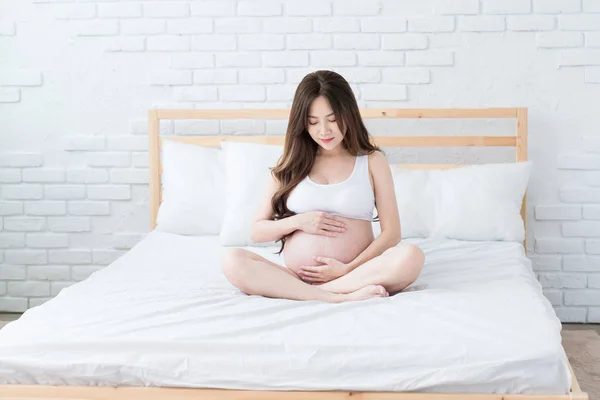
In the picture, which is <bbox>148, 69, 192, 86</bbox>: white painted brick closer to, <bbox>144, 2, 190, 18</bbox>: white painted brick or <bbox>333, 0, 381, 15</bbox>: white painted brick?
<bbox>144, 2, 190, 18</bbox>: white painted brick

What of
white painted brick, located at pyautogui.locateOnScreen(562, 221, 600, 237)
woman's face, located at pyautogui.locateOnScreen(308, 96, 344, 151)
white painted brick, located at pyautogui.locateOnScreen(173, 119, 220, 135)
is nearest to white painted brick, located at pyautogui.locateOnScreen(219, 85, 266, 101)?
white painted brick, located at pyautogui.locateOnScreen(173, 119, 220, 135)

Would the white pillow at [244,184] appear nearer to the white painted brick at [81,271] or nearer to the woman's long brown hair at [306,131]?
the woman's long brown hair at [306,131]

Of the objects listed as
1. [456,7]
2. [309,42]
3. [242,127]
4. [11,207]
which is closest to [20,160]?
[11,207]

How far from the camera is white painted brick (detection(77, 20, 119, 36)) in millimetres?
3646

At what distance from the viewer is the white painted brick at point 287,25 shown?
3.57 metres

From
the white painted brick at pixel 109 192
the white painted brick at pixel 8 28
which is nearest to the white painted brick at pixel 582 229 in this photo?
the white painted brick at pixel 109 192

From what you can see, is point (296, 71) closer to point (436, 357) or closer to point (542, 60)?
point (542, 60)

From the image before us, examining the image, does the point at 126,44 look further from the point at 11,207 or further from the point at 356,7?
the point at 356,7

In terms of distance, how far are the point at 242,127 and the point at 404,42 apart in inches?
30.8

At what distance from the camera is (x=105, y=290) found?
7.97 ft

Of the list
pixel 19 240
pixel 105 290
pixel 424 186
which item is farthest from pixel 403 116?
pixel 19 240

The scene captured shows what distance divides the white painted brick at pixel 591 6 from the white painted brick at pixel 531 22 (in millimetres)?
138

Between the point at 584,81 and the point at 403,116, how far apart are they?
0.77m

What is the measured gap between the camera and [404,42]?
353 cm
